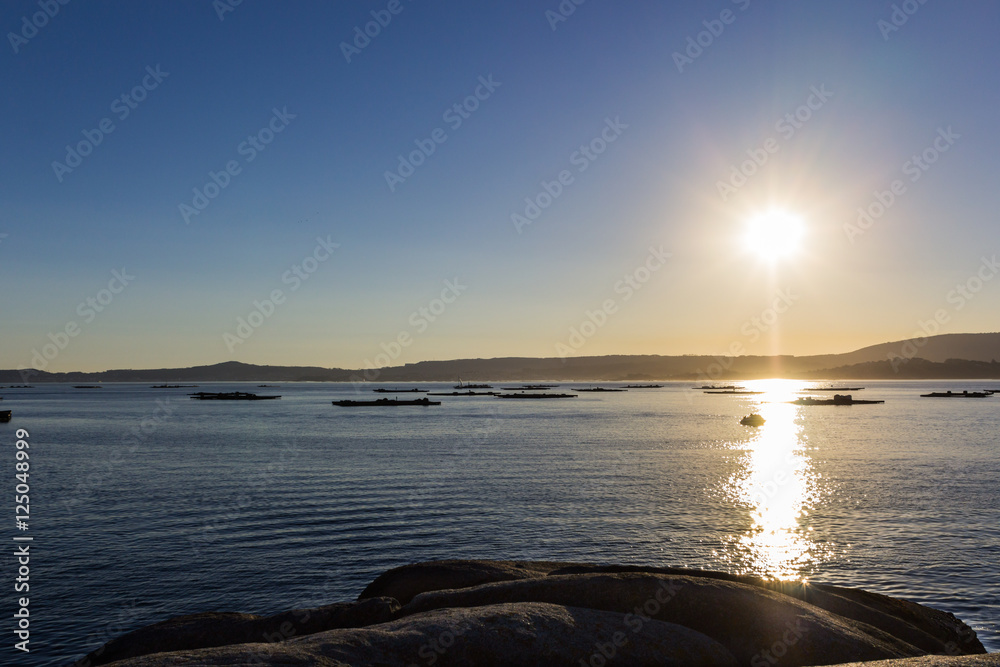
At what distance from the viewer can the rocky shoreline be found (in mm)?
8641

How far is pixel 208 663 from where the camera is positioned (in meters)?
7.48

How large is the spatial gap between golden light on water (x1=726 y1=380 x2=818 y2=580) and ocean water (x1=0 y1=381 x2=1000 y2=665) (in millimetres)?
138

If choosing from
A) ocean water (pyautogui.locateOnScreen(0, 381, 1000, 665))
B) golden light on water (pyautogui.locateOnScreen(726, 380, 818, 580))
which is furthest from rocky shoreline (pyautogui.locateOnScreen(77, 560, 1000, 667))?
golden light on water (pyautogui.locateOnScreen(726, 380, 818, 580))

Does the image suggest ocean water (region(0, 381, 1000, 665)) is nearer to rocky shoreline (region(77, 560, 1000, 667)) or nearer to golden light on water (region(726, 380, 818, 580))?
golden light on water (region(726, 380, 818, 580))

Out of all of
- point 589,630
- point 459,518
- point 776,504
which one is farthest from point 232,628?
point 776,504

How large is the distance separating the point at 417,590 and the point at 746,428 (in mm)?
65341

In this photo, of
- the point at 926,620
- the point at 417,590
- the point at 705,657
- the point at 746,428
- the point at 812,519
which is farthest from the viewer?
the point at 746,428

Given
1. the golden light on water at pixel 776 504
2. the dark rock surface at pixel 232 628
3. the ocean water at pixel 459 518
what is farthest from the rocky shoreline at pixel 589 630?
the golden light on water at pixel 776 504

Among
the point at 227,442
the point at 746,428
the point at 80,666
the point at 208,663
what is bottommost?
the point at 80,666

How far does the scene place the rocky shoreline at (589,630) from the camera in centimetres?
864

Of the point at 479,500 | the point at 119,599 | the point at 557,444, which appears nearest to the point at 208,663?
the point at 119,599

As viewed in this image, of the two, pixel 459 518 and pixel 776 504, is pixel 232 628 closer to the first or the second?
pixel 459 518

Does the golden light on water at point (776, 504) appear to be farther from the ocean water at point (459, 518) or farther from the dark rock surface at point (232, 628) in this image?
the dark rock surface at point (232, 628)

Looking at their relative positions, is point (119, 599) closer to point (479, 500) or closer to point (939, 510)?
point (479, 500)
